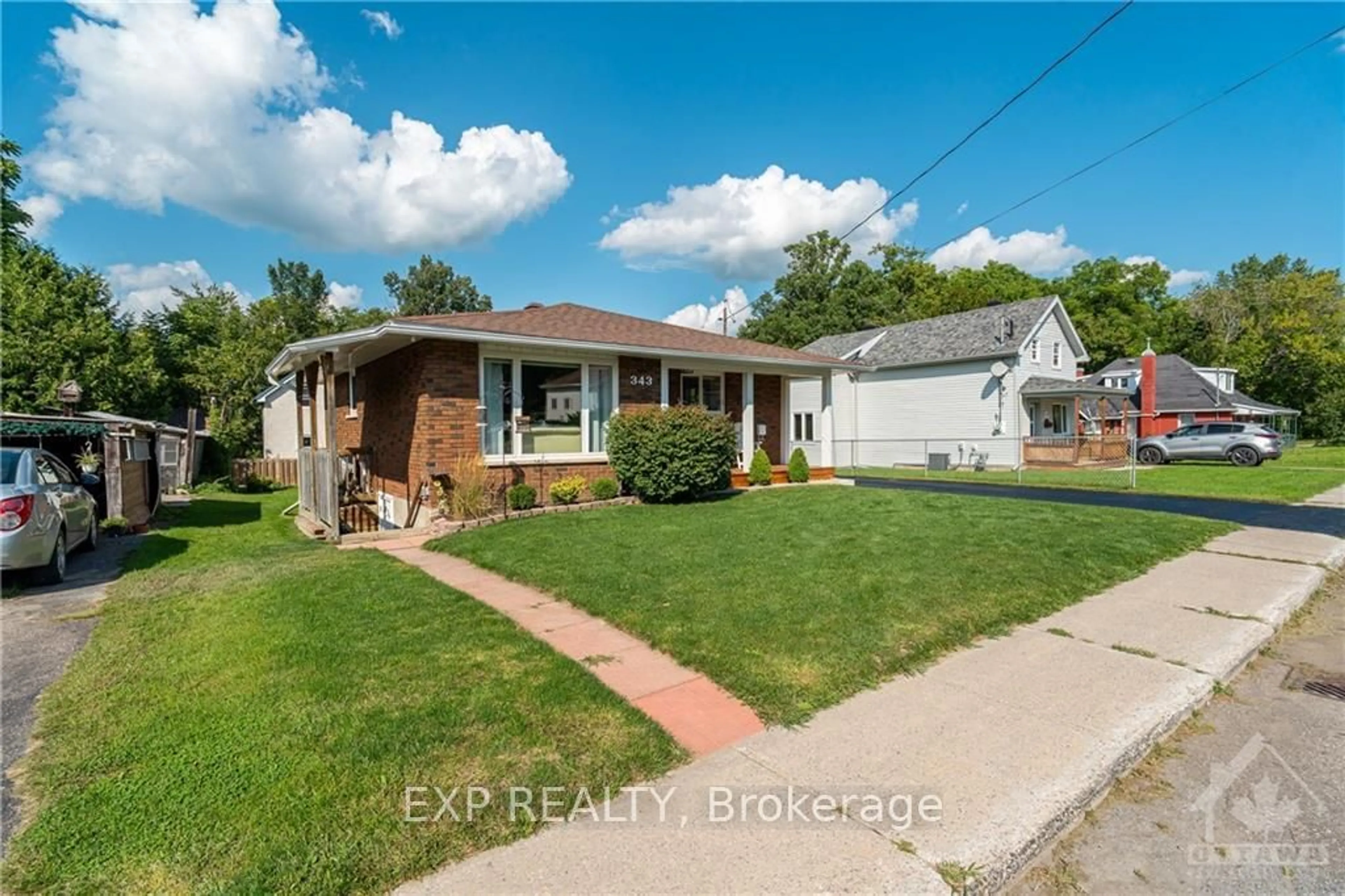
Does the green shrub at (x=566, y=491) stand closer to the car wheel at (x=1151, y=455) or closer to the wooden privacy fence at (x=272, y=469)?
the wooden privacy fence at (x=272, y=469)

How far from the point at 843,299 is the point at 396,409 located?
140 feet

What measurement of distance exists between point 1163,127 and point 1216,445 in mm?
18162

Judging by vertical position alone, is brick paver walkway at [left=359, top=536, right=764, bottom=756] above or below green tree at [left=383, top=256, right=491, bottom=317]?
below

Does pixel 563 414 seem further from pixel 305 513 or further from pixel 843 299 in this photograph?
pixel 843 299

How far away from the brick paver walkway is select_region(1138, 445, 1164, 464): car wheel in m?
28.3

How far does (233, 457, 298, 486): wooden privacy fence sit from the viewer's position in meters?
21.0

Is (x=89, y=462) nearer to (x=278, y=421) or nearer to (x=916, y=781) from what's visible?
(x=916, y=781)

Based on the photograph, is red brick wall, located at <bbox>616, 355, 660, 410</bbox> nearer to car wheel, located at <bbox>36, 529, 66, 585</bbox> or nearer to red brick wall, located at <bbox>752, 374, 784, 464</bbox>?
red brick wall, located at <bbox>752, 374, 784, 464</bbox>

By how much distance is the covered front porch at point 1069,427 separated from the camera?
2333 cm

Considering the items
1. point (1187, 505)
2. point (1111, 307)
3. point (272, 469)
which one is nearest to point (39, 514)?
point (272, 469)

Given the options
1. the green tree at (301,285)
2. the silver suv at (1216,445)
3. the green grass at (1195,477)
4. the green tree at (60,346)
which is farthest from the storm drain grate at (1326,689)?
the green tree at (301,285)

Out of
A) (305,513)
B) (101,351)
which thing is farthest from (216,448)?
(305,513)

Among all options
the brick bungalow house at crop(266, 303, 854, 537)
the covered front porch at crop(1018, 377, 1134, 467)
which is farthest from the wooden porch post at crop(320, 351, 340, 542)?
the covered front porch at crop(1018, 377, 1134, 467)

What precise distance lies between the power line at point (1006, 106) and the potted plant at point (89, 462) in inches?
649
